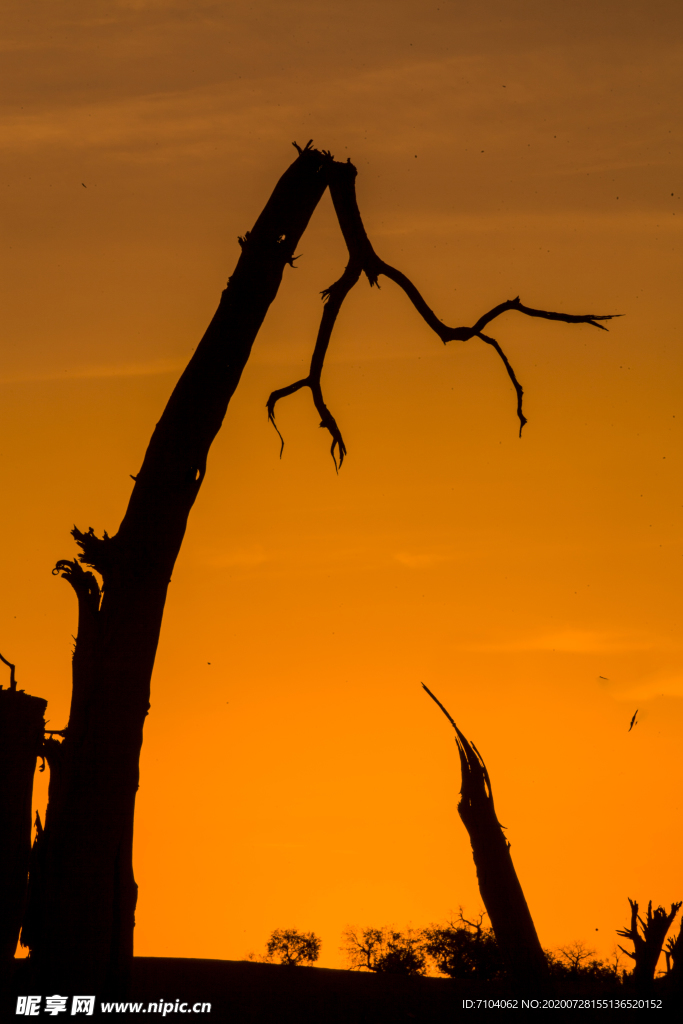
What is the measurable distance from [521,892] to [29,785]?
20.4 ft

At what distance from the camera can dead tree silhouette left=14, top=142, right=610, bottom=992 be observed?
580cm

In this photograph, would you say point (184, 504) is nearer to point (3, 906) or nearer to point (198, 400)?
point (198, 400)

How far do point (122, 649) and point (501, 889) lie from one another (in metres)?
6.93

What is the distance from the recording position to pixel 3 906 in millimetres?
7293

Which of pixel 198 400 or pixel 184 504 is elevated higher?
pixel 198 400

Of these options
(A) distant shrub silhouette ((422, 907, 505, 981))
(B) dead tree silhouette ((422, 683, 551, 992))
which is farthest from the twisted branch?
(A) distant shrub silhouette ((422, 907, 505, 981))

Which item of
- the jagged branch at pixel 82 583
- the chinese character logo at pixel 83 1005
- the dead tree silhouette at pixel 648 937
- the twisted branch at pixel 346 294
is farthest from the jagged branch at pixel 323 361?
the dead tree silhouette at pixel 648 937

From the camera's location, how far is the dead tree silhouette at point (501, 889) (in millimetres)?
10750

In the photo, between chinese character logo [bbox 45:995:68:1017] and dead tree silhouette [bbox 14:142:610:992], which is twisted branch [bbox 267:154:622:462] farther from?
chinese character logo [bbox 45:995:68:1017]

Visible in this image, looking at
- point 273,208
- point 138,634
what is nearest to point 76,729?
point 138,634

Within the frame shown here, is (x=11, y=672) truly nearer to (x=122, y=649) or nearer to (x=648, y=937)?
(x=122, y=649)

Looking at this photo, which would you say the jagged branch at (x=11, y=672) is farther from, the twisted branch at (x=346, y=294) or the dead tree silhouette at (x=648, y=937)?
the dead tree silhouette at (x=648, y=937)

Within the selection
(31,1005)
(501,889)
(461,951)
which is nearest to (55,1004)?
(31,1005)

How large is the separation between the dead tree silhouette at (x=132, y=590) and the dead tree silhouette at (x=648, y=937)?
6.55 m
